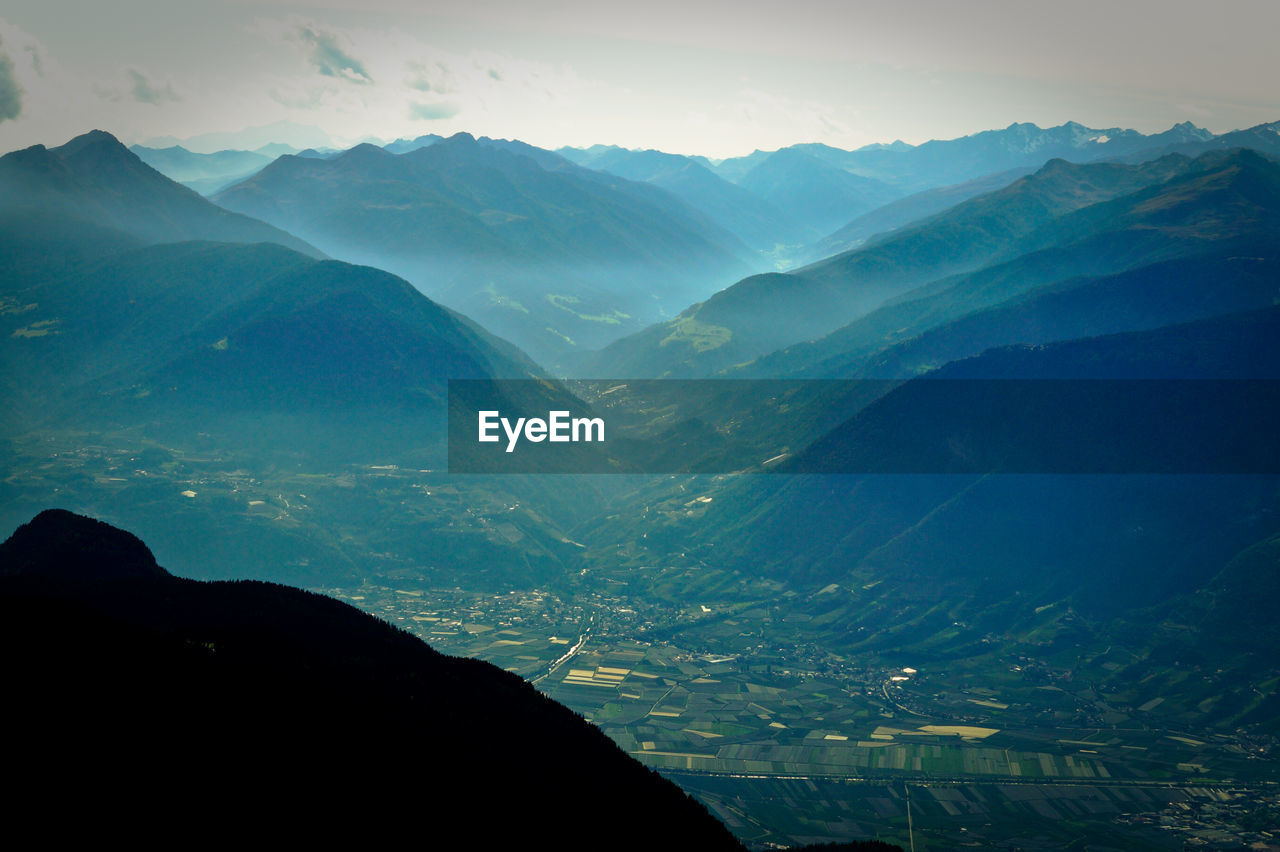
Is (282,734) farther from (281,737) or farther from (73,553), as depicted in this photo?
(73,553)

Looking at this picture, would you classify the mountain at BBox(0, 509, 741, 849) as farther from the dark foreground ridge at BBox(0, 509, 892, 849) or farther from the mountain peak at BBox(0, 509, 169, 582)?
the mountain peak at BBox(0, 509, 169, 582)

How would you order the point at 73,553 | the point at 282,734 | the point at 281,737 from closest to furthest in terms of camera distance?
the point at 281,737 < the point at 282,734 < the point at 73,553

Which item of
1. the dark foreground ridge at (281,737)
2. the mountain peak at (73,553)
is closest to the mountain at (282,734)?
the dark foreground ridge at (281,737)

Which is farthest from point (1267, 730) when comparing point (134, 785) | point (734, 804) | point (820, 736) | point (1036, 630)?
point (134, 785)

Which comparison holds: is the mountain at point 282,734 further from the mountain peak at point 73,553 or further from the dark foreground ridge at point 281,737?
the mountain peak at point 73,553

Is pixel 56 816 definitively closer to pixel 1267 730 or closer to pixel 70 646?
pixel 70 646

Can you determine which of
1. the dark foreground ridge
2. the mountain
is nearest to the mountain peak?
the dark foreground ridge

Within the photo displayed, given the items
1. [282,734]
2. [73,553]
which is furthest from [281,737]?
[73,553]
